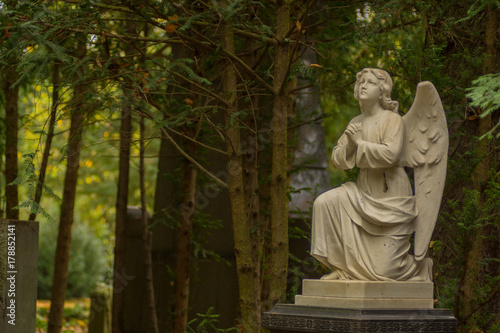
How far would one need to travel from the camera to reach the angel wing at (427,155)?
5461mm

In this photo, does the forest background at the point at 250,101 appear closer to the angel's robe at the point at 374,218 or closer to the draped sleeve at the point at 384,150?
the draped sleeve at the point at 384,150

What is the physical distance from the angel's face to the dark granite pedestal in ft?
5.65

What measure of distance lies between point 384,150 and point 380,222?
566 millimetres

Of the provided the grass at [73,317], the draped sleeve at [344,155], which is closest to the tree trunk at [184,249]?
the draped sleeve at [344,155]

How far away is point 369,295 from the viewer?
5.07 metres

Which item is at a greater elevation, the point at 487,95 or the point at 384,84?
the point at 384,84

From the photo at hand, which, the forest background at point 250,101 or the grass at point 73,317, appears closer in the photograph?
the forest background at point 250,101

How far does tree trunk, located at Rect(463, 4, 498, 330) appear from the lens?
21.1 ft

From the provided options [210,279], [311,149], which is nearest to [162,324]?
[210,279]

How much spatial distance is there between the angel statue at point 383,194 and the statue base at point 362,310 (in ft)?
0.45

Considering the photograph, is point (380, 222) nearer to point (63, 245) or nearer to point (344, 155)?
point (344, 155)

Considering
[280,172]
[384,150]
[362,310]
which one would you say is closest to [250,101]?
[280,172]

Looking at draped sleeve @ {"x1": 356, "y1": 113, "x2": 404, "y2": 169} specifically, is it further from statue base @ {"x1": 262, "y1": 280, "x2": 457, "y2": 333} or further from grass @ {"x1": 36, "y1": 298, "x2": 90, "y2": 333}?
grass @ {"x1": 36, "y1": 298, "x2": 90, "y2": 333}

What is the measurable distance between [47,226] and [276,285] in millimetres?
13656
